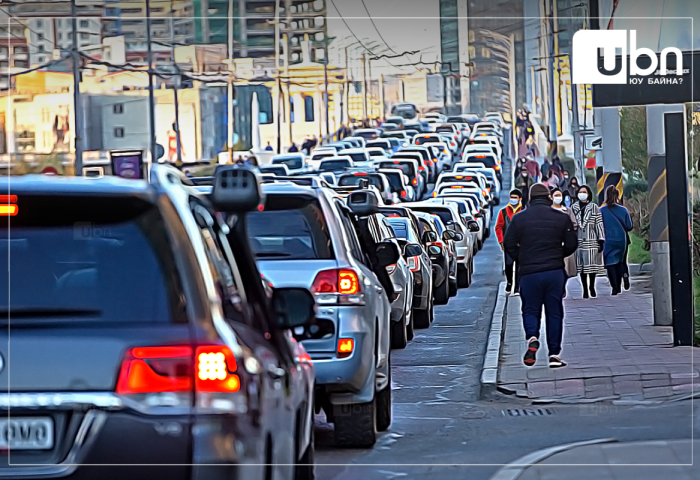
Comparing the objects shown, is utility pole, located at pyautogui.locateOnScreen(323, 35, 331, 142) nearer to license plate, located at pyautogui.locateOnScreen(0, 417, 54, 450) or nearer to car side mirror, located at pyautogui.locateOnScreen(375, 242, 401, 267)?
car side mirror, located at pyautogui.locateOnScreen(375, 242, 401, 267)

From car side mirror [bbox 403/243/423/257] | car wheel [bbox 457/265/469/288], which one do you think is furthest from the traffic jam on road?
car wheel [bbox 457/265/469/288]

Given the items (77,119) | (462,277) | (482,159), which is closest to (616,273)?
(462,277)

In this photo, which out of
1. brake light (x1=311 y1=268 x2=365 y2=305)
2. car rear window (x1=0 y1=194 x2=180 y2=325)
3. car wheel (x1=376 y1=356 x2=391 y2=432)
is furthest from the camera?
car wheel (x1=376 y1=356 x2=391 y2=432)

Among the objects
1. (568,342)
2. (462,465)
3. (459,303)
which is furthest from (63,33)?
(462,465)

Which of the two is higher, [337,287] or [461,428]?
[337,287]

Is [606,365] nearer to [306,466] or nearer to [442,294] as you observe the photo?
[306,466]

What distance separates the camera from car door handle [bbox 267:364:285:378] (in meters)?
4.41

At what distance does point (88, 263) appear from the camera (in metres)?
3.98

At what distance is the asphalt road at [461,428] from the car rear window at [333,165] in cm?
3007

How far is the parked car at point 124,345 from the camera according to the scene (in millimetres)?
3713

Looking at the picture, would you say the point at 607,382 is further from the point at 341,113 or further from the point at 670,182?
the point at 341,113

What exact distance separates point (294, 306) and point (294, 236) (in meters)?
3.24

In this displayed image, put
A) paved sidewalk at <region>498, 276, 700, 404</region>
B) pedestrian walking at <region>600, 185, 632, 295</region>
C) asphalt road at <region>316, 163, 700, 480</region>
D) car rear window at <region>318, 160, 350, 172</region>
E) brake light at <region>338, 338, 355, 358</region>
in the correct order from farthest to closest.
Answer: car rear window at <region>318, 160, 350, 172</region> → pedestrian walking at <region>600, 185, 632, 295</region> → paved sidewalk at <region>498, 276, 700, 404</region> → brake light at <region>338, 338, 355, 358</region> → asphalt road at <region>316, 163, 700, 480</region>

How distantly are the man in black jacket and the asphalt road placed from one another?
72cm
